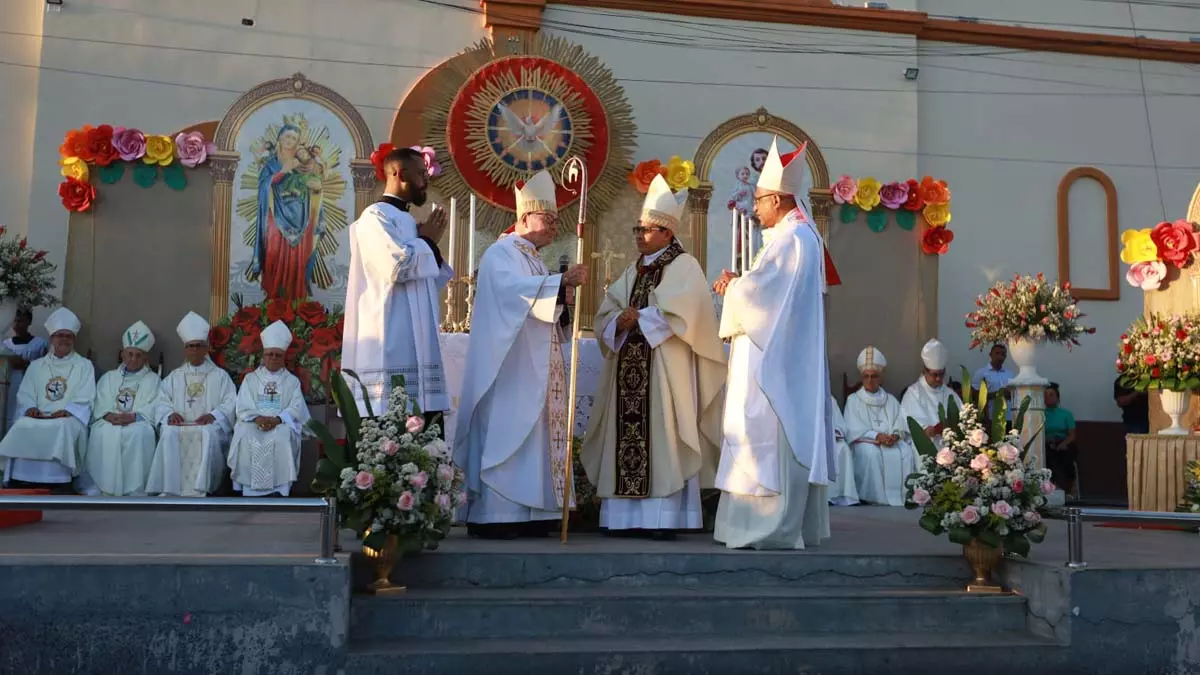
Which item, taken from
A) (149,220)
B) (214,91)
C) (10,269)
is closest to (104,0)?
(214,91)

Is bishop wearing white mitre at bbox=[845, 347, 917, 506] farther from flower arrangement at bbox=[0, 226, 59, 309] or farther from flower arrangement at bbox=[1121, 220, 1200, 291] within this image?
flower arrangement at bbox=[0, 226, 59, 309]

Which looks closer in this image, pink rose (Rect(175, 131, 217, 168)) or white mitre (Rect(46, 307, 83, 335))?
white mitre (Rect(46, 307, 83, 335))

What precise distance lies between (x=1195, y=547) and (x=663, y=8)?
23.9 feet

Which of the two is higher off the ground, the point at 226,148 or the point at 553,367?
the point at 226,148

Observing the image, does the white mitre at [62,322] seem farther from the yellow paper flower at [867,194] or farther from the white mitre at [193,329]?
the yellow paper flower at [867,194]

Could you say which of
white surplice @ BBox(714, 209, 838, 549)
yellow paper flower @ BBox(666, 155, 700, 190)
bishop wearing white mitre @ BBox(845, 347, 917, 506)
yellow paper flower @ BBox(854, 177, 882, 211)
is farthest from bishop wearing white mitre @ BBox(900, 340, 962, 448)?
white surplice @ BBox(714, 209, 838, 549)

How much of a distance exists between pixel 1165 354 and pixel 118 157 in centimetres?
788

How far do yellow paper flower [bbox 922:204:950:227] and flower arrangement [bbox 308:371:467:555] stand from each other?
24.7 ft

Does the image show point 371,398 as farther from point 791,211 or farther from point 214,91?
point 214,91

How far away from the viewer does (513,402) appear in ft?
20.0

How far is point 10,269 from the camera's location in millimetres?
9352

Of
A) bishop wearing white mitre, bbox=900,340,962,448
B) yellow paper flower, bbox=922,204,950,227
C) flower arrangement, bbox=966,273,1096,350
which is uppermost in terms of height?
yellow paper flower, bbox=922,204,950,227

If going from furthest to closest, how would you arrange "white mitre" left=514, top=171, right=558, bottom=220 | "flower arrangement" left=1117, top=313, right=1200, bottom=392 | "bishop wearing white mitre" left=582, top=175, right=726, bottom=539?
"flower arrangement" left=1117, top=313, right=1200, bottom=392 < "white mitre" left=514, top=171, right=558, bottom=220 < "bishop wearing white mitre" left=582, top=175, right=726, bottom=539

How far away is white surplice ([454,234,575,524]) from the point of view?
19.7 ft
